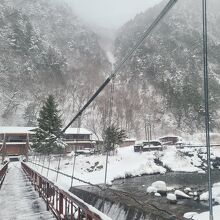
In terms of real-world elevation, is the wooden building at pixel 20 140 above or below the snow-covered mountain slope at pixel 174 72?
below

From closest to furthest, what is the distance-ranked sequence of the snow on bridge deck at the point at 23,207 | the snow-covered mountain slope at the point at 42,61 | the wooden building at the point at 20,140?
the snow on bridge deck at the point at 23,207 < the wooden building at the point at 20,140 < the snow-covered mountain slope at the point at 42,61

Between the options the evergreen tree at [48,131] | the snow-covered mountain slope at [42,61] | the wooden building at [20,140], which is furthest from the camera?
the snow-covered mountain slope at [42,61]

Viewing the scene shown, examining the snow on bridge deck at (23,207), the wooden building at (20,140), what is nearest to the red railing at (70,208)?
the snow on bridge deck at (23,207)

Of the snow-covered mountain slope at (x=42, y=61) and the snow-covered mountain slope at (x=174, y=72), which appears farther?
the snow-covered mountain slope at (x=174, y=72)

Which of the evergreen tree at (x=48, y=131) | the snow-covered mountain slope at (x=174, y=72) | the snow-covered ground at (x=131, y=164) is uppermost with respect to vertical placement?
the snow-covered mountain slope at (x=174, y=72)

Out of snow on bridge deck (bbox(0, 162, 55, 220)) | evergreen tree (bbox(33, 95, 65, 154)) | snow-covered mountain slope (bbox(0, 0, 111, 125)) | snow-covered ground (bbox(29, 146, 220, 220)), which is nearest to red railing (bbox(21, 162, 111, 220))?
snow on bridge deck (bbox(0, 162, 55, 220))

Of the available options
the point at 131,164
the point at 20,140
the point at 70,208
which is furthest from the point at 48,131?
the point at 70,208

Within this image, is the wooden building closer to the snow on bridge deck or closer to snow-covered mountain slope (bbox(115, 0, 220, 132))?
snow-covered mountain slope (bbox(115, 0, 220, 132))

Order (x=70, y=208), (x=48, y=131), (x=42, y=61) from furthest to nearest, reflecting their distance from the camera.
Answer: (x=42, y=61)
(x=48, y=131)
(x=70, y=208)

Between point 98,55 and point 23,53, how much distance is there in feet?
114

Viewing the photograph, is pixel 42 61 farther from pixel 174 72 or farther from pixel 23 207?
pixel 23 207

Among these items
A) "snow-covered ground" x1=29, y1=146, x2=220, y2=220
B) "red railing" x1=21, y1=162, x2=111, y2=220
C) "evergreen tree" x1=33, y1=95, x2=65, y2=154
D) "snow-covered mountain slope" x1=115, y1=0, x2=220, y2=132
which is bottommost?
"snow-covered ground" x1=29, y1=146, x2=220, y2=220

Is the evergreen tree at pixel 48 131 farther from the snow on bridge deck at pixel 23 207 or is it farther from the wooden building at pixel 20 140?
the snow on bridge deck at pixel 23 207

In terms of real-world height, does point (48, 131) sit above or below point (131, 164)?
above
